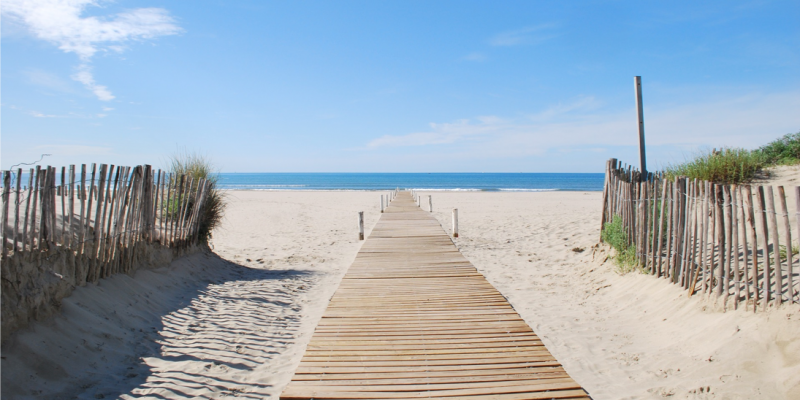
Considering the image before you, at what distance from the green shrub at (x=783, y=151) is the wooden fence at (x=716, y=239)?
1.83 meters

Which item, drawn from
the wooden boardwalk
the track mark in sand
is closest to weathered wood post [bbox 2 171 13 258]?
the track mark in sand

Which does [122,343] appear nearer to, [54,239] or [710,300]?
[54,239]

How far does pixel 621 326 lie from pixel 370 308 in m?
2.77

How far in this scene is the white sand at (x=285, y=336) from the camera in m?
3.30

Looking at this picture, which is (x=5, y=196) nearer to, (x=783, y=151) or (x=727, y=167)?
(x=727, y=167)

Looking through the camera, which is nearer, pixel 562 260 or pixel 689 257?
pixel 689 257

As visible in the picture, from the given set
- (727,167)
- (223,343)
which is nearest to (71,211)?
(223,343)

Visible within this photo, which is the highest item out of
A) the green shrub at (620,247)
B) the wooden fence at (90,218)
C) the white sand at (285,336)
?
the wooden fence at (90,218)

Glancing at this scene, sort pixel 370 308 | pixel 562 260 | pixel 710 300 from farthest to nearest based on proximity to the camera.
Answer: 1. pixel 562 260
2. pixel 370 308
3. pixel 710 300

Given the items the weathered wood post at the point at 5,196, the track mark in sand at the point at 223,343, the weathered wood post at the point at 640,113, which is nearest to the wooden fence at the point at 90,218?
the weathered wood post at the point at 5,196

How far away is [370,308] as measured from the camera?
4797 millimetres

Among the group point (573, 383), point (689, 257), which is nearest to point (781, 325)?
point (689, 257)

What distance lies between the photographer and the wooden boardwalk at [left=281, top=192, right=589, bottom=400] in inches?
116

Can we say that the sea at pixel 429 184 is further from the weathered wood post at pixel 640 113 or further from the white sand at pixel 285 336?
the weathered wood post at pixel 640 113
